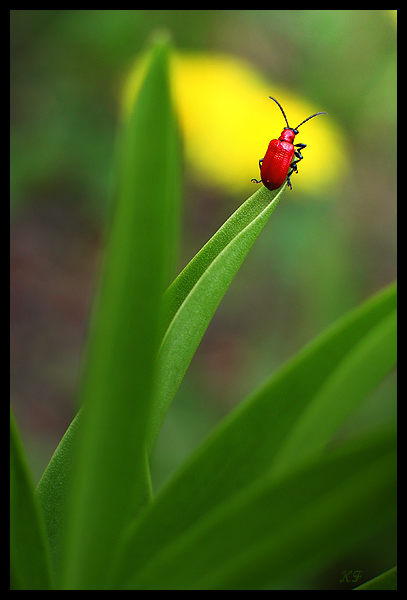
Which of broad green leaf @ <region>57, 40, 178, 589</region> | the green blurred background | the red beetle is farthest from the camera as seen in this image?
the green blurred background

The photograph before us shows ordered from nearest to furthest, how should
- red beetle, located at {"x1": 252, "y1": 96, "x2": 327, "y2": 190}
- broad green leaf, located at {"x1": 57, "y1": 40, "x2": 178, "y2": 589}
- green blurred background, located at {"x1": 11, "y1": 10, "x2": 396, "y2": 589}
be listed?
broad green leaf, located at {"x1": 57, "y1": 40, "x2": 178, "y2": 589} → red beetle, located at {"x1": 252, "y1": 96, "x2": 327, "y2": 190} → green blurred background, located at {"x1": 11, "y1": 10, "x2": 396, "y2": 589}

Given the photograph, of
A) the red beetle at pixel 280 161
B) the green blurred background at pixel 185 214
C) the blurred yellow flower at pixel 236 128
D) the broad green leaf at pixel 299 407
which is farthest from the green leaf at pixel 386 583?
the blurred yellow flower at pixel 236 128

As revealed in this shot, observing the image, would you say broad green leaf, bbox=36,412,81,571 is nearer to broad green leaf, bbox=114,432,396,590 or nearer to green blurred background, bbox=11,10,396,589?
broad green leaf, bbox=114,432,396,590

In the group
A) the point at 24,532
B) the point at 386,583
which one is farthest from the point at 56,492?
the point at 386,583

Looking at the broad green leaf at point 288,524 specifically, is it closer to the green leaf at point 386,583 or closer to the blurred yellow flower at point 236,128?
the green leaf at point 386,583

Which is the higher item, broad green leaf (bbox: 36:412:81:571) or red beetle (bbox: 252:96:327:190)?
red beetle (bbox: 252:96:327:190)

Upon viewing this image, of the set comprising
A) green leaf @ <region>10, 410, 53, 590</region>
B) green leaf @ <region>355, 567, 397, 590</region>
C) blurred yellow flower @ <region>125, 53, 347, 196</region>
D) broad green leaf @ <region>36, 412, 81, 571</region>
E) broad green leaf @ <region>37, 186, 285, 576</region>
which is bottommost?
green leaf @ <region>355, 567, 397, 590</region>

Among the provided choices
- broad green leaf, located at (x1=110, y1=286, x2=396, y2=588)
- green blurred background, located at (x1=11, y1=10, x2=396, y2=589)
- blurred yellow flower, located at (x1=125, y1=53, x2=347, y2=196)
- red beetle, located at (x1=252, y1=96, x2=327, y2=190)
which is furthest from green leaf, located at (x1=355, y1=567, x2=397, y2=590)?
blurred yellow flower, located at (x1=125, y1=53, x2=347, y2=196)
